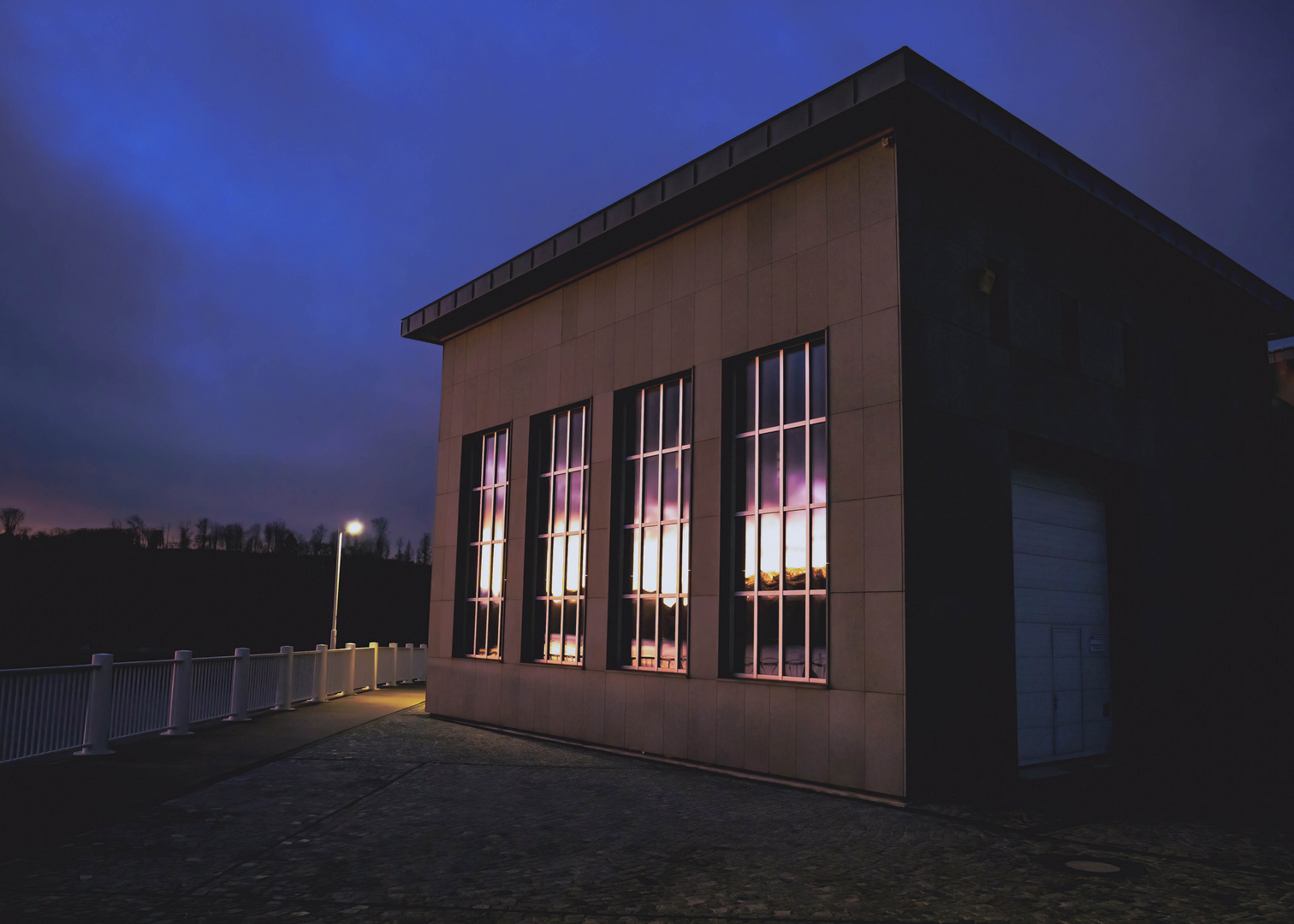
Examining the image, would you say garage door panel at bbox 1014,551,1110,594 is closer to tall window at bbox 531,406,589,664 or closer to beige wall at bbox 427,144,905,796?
beige wall at bbox 427,144,905,796

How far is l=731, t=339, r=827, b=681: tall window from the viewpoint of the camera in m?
11.7

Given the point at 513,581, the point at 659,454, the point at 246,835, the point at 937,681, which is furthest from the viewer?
the point at 513,581

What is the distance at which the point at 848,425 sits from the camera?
11.2 meters

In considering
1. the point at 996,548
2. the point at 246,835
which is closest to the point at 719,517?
the point at 996,548

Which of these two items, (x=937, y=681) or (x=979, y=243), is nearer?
(x=937, y=681)

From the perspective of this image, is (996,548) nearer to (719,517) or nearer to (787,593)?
(787,593)

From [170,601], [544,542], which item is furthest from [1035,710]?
[170,601]

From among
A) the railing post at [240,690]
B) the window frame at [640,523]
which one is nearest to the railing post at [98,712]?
the railing post at [240,690]

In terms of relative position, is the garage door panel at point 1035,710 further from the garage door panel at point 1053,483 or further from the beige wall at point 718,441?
the beige wall at point 718,441

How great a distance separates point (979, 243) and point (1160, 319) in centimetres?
599

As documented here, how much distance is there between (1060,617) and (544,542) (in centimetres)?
918

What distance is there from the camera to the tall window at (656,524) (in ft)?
45.8

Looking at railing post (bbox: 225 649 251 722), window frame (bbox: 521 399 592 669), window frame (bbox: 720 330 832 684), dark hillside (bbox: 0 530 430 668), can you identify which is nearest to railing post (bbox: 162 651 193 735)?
railing post (bbox: 225 649 251 722)

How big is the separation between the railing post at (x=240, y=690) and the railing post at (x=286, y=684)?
83.5 inches
